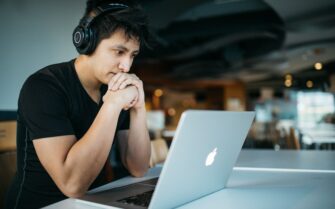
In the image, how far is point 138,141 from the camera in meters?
1.42

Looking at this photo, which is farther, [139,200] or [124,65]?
[124,65]

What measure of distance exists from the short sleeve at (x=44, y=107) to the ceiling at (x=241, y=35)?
199 centimetres

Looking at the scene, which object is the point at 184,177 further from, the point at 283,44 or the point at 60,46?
the point at 283,44

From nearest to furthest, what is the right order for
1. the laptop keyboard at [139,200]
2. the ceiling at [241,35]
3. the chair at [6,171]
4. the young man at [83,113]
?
the laptop keyboard at [139,200] < the young man at [83,113] < the chair at [6,171] < the ceiling at [241,35]

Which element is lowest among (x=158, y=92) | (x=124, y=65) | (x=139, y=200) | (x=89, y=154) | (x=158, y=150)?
(x=158, y=92)

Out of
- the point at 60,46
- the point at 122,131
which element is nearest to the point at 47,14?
the point at 60,46

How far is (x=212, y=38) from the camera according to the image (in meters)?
7.38

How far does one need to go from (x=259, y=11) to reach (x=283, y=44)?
1.79m

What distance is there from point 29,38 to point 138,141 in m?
1.94

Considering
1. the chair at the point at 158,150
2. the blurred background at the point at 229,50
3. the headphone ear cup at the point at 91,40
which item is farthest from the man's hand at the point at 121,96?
A: the blurred background at the point at 229,50

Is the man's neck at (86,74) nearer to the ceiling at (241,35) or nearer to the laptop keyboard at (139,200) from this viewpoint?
the laptop keyboard at (139,200)

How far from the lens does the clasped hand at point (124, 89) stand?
3.92ft

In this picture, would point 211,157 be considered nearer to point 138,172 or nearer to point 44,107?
point 138,172

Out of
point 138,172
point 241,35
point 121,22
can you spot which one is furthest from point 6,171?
point 241,35
